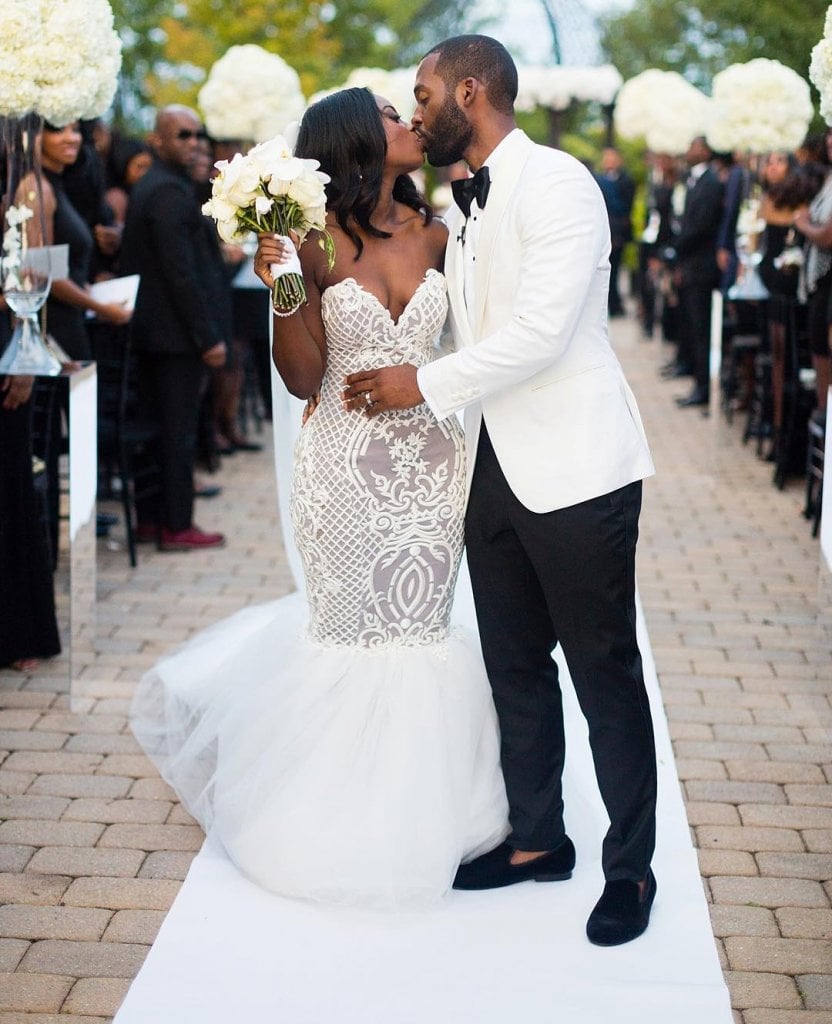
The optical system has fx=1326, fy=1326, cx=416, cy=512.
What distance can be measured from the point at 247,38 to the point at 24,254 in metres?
19.9

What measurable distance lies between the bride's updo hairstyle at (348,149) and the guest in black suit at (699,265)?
8.54 metres

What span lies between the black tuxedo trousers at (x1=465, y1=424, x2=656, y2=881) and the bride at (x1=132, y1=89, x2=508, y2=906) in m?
0.15

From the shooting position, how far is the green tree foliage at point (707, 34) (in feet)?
47.3

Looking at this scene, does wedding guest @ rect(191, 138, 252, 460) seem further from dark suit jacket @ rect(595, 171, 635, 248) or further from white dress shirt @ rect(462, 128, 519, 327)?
dark suit jacket @ rect(595, 171, 635, 248)

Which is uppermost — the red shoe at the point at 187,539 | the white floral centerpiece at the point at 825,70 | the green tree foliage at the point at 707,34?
the green tree foliage at the point at 707,34

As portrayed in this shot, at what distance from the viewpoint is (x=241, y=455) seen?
1011 cm

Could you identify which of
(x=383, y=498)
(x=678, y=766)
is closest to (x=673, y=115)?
(x=678, y=766)

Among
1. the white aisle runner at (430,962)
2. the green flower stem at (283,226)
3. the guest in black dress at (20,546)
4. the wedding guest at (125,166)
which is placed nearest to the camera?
the white aisle runner at (430,962)

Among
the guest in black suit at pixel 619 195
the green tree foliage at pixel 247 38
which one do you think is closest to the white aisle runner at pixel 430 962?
the guest in black suit at pixel 619 195

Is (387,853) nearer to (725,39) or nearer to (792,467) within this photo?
(792,467)

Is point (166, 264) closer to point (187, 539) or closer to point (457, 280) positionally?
point (187, 539)

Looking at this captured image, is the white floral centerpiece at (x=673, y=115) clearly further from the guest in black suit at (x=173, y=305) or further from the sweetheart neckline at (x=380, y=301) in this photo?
the sweetheart neckline at (x=380, y=301)

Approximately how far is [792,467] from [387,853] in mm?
6130

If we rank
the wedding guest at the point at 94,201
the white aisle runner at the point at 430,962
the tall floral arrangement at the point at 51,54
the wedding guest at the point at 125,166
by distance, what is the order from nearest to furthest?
the white aisle runner at the point at 430,962
the tall floral arrangement at the point at 51,54
the wedding guest at the point at 94,201
the wedding guest at the point at 125,166
